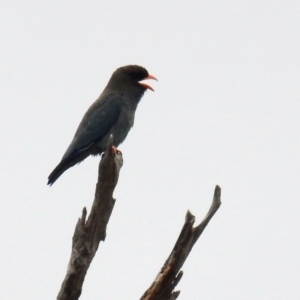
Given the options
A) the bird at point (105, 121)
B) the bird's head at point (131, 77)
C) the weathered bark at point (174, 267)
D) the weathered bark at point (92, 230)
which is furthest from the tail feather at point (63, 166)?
the weathered bark at point (174, 267)

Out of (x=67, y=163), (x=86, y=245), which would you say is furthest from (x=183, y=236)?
(x=67, y=163)

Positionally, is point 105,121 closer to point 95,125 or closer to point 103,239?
point 95,125

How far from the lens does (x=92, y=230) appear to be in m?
5.82

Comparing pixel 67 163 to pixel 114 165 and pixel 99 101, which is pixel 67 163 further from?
pixel 114 165

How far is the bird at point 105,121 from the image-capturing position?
9.67 meters

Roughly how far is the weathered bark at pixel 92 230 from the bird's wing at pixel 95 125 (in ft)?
11.8

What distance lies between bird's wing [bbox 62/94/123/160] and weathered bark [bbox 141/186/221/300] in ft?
13.9

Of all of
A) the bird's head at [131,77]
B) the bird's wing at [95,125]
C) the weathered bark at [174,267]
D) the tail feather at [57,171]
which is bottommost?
the weathered bark at [174,267]

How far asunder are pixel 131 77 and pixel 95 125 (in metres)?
1.14

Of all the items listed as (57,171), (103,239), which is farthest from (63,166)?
(103,239)

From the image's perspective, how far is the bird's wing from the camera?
31.9 feet

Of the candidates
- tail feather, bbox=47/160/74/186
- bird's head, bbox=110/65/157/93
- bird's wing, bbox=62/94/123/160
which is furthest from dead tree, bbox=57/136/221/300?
bird's head, bbox=110/65/157/93

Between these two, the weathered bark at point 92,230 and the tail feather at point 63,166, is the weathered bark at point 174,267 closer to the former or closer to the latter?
Result: the weathered bark at point 92,230

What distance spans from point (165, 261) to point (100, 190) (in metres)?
0.83
